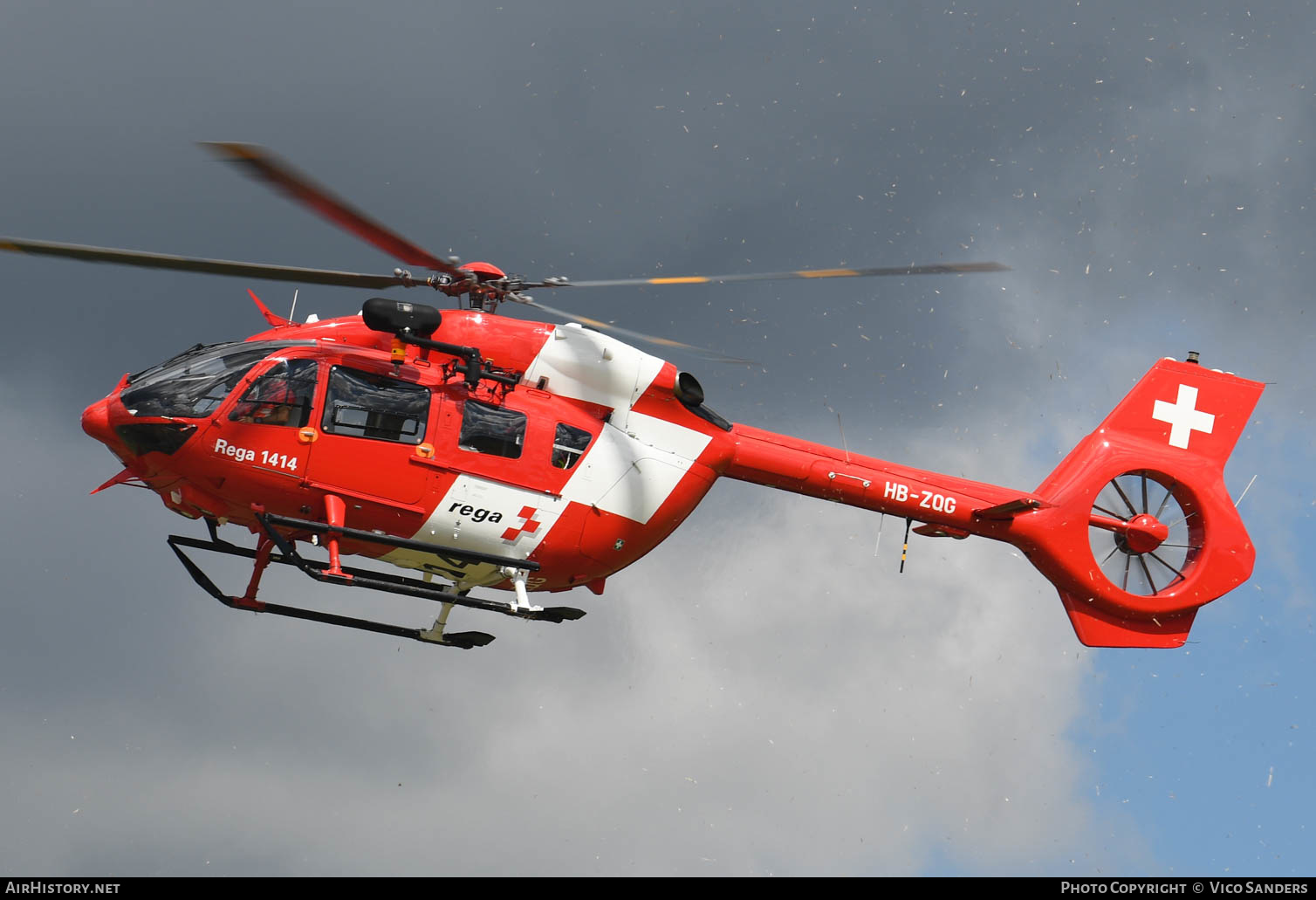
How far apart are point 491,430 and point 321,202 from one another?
3669 mm

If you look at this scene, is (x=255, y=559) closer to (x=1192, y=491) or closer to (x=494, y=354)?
(x=494, y=354)

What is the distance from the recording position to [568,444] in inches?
645

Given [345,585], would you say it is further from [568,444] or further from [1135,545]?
[1135,545]

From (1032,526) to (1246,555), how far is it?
10.7 feet

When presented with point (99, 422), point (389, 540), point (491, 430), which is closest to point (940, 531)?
point (491, 430)

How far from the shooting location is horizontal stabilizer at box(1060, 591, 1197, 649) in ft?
65.5

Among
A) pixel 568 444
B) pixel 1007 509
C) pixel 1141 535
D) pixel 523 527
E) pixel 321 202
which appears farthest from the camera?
pixel 1141 535

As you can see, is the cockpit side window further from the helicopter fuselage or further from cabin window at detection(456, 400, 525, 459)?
cabin window at detection(456, 400, 525, 459)

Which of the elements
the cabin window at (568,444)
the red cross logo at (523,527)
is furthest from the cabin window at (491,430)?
the red cross logo at (523,527)

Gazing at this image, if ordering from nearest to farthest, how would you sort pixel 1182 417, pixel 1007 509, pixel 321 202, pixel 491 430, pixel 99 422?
pixel 321 202 < pixel 99 422 < pixel 491 430 < pixel 1007 509 < pixel 1182 417

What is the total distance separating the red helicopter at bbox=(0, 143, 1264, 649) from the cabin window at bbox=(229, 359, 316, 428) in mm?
19

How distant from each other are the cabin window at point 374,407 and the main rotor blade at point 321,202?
1403 millimetres

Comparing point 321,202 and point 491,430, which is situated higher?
point 321,202
